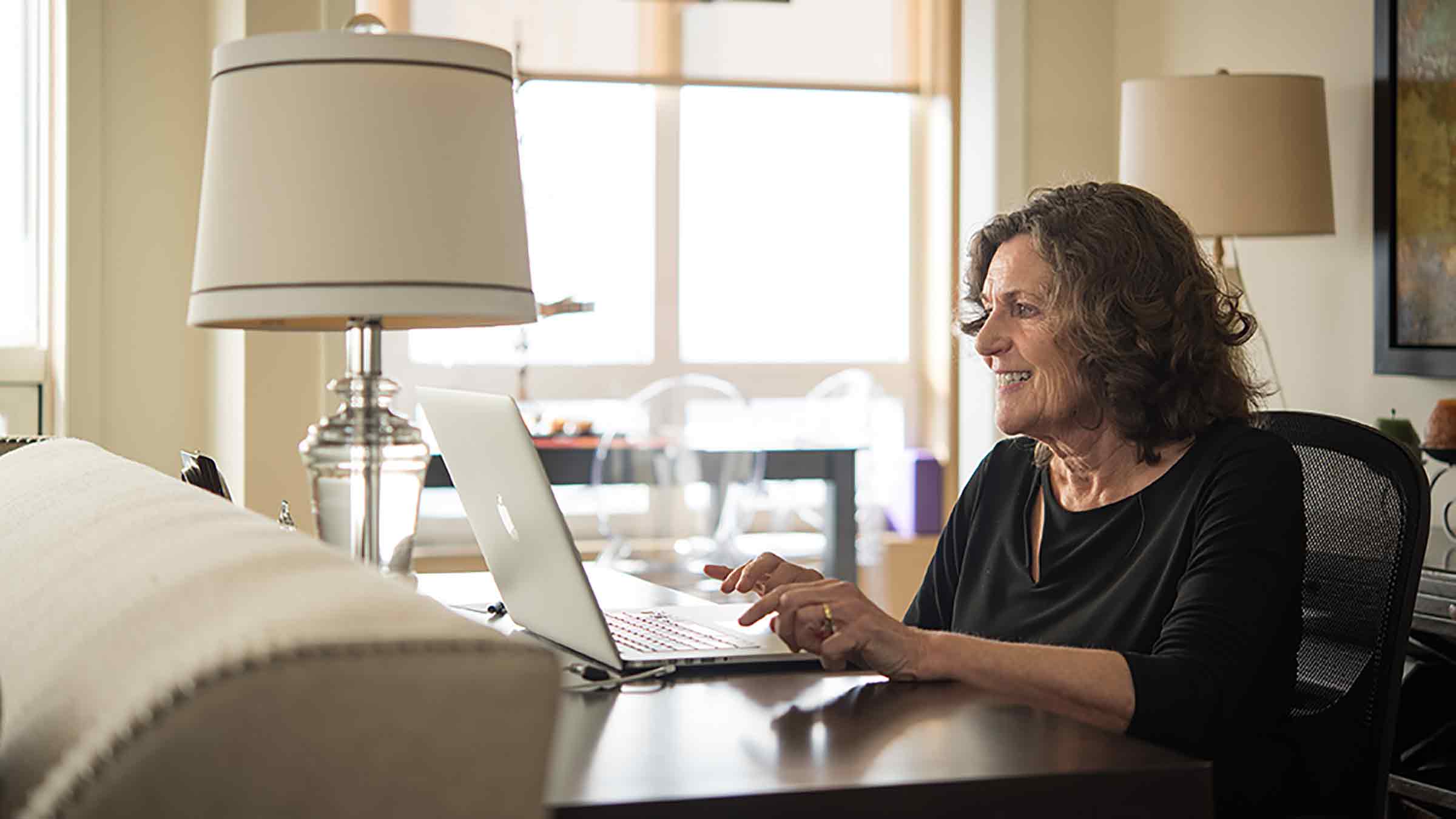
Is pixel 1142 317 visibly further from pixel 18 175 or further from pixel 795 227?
pixel 795 227

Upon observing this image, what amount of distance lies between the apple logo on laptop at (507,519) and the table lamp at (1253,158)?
2.23 metres

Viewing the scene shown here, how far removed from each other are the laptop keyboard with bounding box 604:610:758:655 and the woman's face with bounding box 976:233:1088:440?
44 cm

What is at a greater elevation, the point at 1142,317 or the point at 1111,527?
the point at 1142,317

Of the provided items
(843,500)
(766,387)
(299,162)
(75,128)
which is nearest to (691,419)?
(766,387)

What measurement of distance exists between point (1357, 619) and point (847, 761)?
0.73m

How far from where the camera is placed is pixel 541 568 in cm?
153

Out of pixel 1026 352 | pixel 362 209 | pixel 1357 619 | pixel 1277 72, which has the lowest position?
pixel 1357 619

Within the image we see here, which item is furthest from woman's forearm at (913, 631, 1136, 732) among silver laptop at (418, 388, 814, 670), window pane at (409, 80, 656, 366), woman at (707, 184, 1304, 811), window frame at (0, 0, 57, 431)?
window pane at (409, 80, 656, 366)

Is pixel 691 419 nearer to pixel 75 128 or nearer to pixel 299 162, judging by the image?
pixel 75 128

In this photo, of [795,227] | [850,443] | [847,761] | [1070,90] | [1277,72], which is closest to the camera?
[847,761]

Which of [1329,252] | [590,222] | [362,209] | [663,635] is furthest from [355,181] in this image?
[590,222]

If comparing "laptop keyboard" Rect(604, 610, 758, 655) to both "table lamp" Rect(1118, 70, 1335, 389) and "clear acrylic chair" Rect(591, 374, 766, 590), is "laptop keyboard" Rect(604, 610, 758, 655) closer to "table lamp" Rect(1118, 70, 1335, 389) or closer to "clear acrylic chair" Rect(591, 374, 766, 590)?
"table lamp" Rect(1118, 70, 1335, 389)

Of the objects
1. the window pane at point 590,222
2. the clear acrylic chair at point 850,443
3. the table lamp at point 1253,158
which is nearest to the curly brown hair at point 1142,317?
the table lamp at point 1253,158

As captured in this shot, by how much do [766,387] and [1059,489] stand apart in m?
4.62
